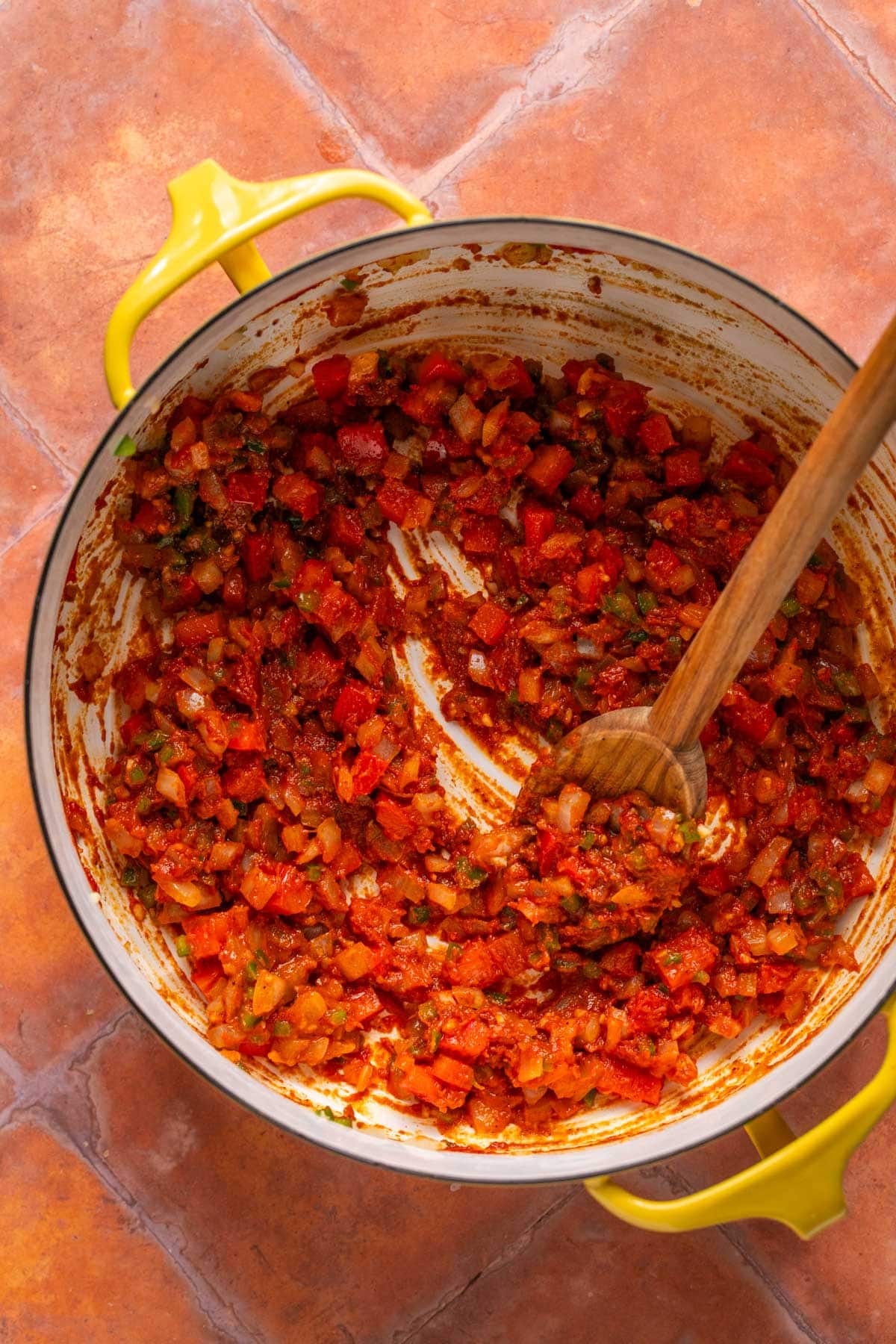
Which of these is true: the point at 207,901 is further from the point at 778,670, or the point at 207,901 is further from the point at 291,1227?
the point at 778,670

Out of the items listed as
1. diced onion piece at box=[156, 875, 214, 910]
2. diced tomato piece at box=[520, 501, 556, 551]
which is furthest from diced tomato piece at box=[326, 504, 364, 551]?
diced onion piece at box=[156, 875, 214, 910]

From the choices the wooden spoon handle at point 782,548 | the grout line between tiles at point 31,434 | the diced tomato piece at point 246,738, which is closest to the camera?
the wooden spoon handle at point 782,548

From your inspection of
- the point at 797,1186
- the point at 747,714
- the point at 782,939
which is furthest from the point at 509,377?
the point at 797,1186

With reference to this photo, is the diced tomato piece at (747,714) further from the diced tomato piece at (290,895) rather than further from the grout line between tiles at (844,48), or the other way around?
the grout line between tiles at (844,48)

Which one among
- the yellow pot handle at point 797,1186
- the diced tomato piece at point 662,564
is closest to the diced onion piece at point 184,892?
the yellow pot handle at point 797,1186

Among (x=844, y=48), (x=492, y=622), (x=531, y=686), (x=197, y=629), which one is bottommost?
(x=531, y=686)

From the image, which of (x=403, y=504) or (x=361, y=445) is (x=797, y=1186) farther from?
(x=361, y=445)
